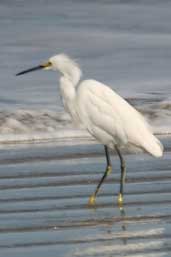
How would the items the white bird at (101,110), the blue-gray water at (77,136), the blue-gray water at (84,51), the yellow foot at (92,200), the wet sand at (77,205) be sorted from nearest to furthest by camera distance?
the wet sand at (77,205)
the blue-gray water at (77,136)
the yellow foot at (92,200)
the white bird at (101,110)
the blue-gray water at (84,51)

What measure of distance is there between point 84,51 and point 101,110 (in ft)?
30.2

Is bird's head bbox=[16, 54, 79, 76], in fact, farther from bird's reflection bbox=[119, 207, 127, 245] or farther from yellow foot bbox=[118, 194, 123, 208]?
bird's reflection bbox=[119, 207, 127, 245]

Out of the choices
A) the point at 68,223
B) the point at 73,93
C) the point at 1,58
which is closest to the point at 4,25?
the point at 1,58

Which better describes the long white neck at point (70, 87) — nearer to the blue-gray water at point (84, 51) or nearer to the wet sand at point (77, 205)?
the wet sand at point (77, 205)

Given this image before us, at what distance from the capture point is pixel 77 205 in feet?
29.0

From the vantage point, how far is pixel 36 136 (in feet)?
39.9

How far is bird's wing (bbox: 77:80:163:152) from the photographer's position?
960 centimetres

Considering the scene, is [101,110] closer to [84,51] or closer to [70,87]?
[70,87]

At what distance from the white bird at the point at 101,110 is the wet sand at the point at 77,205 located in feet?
1.14

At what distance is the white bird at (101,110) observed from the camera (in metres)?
9.60

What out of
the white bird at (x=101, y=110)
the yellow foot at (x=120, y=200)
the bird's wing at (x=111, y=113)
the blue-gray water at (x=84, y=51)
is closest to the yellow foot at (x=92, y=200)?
the yellow foot at (x=120, y=200)

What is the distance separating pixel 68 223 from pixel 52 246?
2.53 feet

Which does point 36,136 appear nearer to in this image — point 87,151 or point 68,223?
point 87,151

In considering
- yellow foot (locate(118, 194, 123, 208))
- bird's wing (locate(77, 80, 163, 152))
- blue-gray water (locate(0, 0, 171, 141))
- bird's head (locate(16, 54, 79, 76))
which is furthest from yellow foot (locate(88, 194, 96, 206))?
blue-gray water (locate(0, 0, 171, 141))
